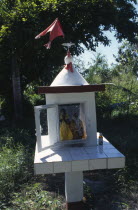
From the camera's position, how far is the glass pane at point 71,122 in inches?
109

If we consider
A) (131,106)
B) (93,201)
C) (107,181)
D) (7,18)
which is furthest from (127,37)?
(93,201)

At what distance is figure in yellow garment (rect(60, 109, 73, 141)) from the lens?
2.77 metres

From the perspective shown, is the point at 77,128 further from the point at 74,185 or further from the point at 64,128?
the point at 74,185

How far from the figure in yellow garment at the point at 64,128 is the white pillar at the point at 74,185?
450mm

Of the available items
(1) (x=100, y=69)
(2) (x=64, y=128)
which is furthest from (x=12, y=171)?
(1) (x=100, y=69)

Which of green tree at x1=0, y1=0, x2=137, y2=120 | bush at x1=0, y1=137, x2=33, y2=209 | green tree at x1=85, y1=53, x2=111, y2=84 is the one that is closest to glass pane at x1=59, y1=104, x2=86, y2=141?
bush at x1=0, y1=137, x2=33, y2=209

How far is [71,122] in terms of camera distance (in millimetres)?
2873

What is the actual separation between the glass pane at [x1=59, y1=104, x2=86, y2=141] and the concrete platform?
0.77 feet

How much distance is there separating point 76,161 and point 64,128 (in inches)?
19.9

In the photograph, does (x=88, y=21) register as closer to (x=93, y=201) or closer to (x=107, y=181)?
(x=107, y=181)

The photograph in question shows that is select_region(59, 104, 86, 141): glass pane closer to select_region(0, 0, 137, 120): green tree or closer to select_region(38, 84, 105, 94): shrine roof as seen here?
select_region(38, 84, 105, 94): shrine roof

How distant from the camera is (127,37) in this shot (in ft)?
24.3

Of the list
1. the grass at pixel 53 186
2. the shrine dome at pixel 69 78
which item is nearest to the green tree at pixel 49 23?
the grass at pixel 53 186

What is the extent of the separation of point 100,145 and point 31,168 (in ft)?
5.41
